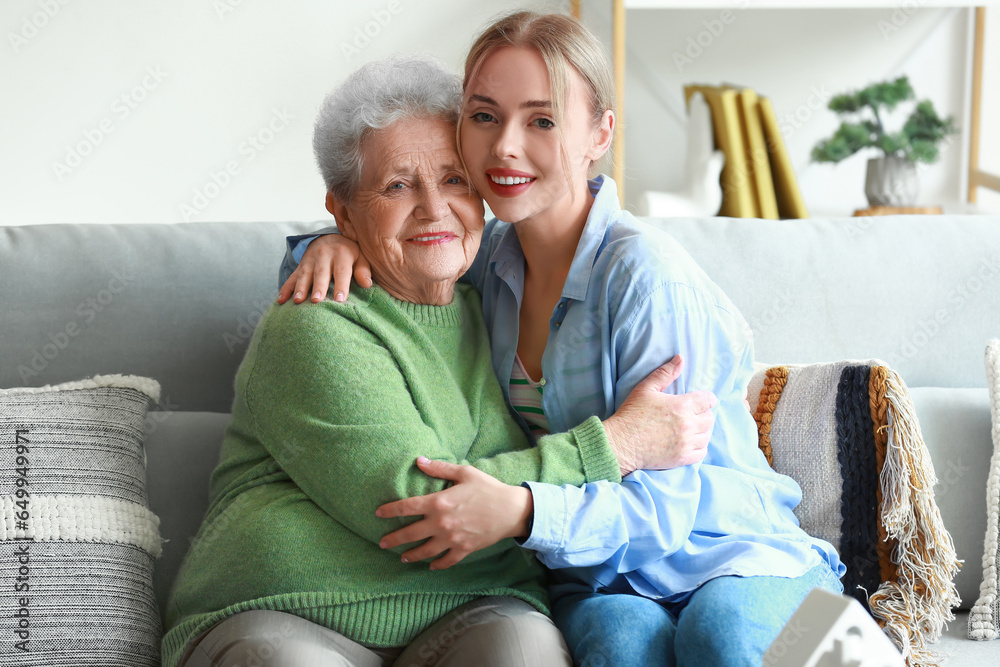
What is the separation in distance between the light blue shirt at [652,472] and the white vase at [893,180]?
4.92 ft

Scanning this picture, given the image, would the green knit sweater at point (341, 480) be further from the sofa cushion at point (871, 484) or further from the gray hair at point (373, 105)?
the sofa cushion at point (871, 484)

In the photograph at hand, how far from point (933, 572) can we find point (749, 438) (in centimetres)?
37

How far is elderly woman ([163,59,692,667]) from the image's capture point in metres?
1.14

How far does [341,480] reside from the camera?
115 centimetres

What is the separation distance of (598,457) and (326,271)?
0.49 m

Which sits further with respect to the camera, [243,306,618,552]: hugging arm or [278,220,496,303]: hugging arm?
[278,220,496,303]: hugging arm

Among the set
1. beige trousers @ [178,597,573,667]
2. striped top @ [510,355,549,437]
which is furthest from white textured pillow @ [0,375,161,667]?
striped top @ [510,355,549,437]

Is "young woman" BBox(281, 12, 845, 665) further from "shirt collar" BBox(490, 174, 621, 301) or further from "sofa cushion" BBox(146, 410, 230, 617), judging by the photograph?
"sofa cushion" BBox(146, 410, 230, 617)

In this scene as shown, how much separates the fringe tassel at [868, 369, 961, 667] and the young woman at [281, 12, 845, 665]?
0.11 metres

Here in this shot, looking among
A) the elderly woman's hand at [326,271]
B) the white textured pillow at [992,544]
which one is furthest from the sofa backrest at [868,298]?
the elderly woman's hand at [326,271]

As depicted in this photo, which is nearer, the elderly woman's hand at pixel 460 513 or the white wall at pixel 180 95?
the elderly woman's hand at pixel 460 513

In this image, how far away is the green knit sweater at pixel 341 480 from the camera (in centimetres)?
115

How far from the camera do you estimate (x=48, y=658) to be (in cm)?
125

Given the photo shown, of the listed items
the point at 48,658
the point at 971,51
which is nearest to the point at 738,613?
the point at 48,658
